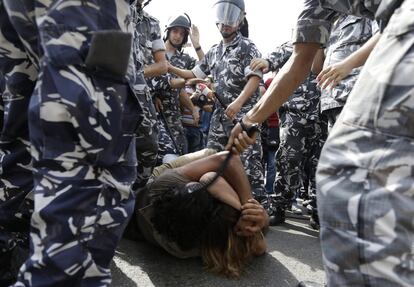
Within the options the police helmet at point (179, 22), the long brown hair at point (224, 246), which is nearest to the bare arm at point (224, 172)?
the long brown hair at point (224, 246)

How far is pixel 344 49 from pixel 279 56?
937 millimetres

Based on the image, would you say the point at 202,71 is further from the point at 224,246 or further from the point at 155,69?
the point at 224,246

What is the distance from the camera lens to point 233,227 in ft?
5.58

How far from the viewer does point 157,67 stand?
2.50 meters

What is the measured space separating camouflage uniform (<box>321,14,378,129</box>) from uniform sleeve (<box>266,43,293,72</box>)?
845 mm

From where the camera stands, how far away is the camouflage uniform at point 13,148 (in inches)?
43.3

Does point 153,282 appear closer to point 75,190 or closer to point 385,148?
point 75,190

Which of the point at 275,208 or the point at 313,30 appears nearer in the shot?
the point at 313,30

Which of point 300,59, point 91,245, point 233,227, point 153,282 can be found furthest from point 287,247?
point 91,245

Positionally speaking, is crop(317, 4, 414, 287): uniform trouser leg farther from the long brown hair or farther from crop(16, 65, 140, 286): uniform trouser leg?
the long brown hair

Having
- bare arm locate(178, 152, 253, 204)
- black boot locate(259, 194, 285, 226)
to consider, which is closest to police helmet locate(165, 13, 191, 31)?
black boot locate(259, 194, 285, 226)

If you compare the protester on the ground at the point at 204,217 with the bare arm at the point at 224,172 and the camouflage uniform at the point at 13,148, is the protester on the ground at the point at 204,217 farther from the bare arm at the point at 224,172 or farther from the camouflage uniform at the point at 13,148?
the camouflage uniform at the point at 13,148

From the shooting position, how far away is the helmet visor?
9.94ft

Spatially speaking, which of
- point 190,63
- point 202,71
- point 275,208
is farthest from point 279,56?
point 190,63
